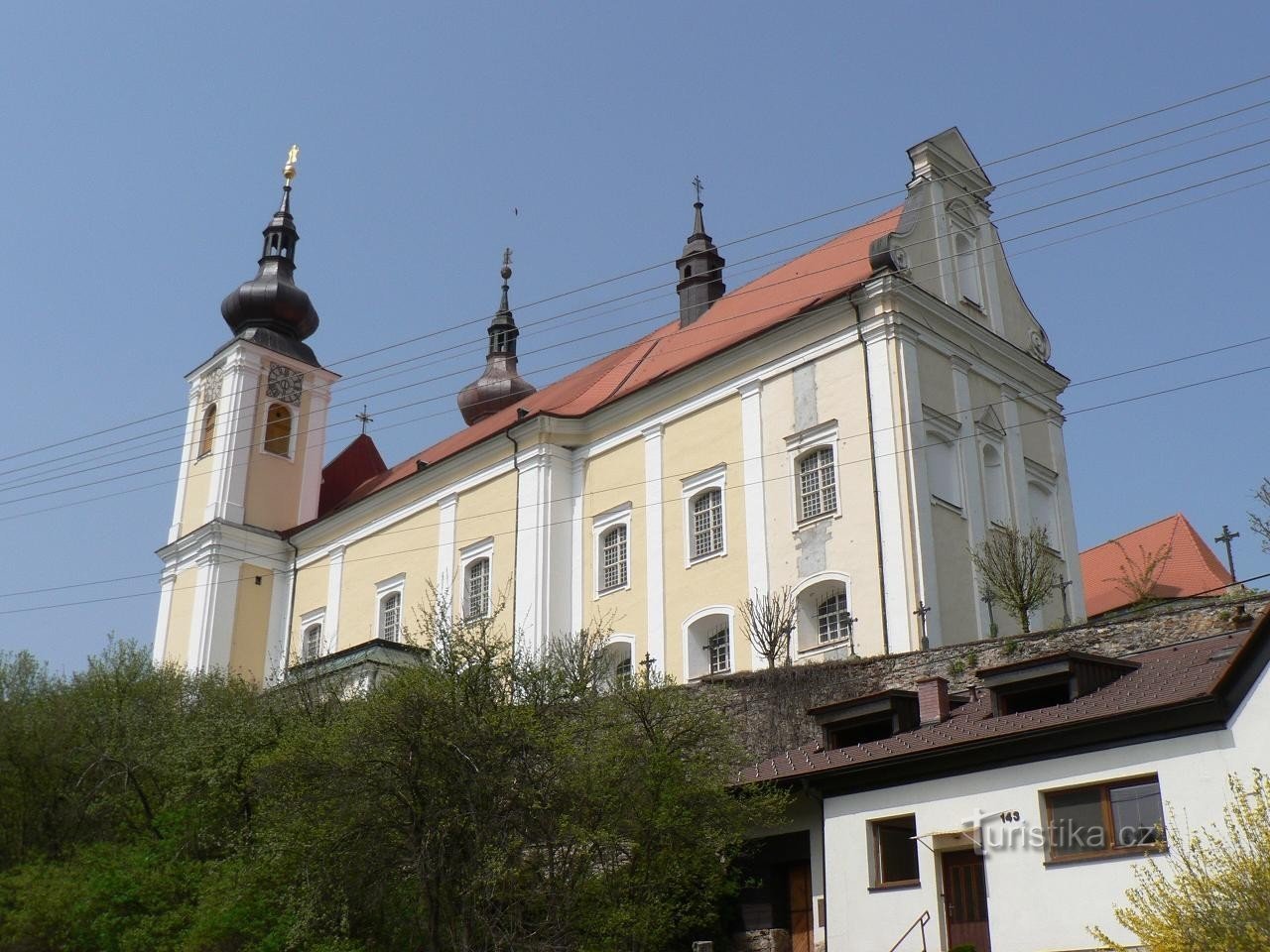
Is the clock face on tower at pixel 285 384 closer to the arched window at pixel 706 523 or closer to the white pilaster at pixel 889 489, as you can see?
the arched window at pixel 706 523

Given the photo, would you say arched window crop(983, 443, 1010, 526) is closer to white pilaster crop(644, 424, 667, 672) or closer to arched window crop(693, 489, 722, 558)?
arched window crop(693, 489, 722, 558)

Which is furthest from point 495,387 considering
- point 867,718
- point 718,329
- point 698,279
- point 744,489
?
point 867,718

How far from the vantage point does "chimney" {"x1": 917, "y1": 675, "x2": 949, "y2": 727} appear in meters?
18.3

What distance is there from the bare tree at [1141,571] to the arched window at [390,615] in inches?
694

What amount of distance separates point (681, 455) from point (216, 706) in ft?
37.3

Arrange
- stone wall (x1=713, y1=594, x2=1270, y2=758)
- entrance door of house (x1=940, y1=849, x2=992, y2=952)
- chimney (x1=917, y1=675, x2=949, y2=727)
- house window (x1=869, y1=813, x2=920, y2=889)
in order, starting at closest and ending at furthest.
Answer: entrance door of house (x1=940, y1=849, x2=992, y2=952) → house window (x1=869, y1=813, x2=920, y2=889) → chimney (x1=917, y1=675, x2=949, y2=727) → stone wall (x1=713, y1=594, x2=1270, y2=758)

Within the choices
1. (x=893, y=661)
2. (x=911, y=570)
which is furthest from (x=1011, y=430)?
(x=893, y=661)

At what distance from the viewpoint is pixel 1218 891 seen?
11641mm

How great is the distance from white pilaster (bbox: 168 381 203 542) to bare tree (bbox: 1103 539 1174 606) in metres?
26.4

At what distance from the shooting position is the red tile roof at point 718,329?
3025 cm

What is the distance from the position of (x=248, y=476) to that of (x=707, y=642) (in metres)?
19.3

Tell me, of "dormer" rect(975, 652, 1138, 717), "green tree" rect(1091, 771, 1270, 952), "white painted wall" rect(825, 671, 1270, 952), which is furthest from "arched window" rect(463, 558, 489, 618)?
"green tree" rect(1091, 771, 1270, 952)

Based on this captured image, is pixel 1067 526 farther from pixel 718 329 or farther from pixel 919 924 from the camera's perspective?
pixel 919 924

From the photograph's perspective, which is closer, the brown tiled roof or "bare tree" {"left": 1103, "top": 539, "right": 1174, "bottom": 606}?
the brown tiled roof
